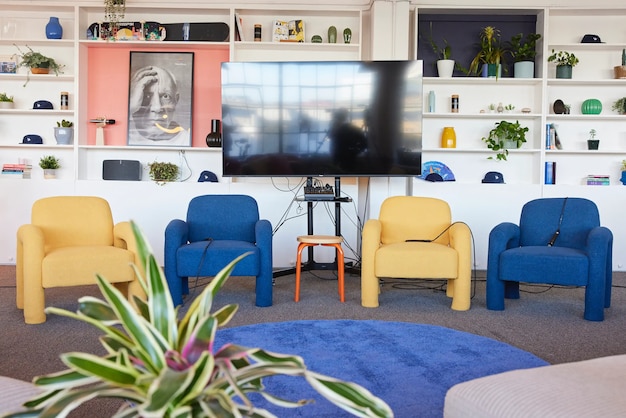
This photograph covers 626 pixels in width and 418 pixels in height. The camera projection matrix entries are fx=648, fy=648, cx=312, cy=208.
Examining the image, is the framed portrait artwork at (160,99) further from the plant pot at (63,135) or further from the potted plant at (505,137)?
the potted plant at (505,137)

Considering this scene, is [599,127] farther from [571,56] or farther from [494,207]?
[494,207]

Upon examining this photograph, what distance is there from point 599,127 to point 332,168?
3.02 metres

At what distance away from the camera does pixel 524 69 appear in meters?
6.46

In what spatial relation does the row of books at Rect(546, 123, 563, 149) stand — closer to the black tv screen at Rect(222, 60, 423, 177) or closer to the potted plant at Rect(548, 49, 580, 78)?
the potted plant at Rect(548, 49, 580, 78)

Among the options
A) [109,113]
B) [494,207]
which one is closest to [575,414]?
[494,207]

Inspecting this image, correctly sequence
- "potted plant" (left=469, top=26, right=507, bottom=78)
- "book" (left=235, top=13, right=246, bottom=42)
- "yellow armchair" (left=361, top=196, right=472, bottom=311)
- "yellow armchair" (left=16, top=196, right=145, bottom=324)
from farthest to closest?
"potted plant" (left=469, top=26, right=507, bottom=78) < "book" (left=235, top=13, right=246, bottom=42) < "yellow armchair" (left=361, top=196, right=472, bottom=311) < "yellow armchair" (left=16, top=196, right=145, bottom=324)

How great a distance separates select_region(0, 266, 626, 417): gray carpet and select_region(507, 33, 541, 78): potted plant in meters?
2.22

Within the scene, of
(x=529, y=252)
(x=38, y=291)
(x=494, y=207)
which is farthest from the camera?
(x=494, y=207)

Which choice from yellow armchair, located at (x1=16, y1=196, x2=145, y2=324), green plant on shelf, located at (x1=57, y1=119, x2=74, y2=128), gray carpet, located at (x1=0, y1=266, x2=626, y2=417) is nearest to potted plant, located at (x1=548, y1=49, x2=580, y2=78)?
gray carpet, located at (x1=0, y1=266, x2=626, y2=417)

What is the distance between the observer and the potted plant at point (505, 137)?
643 centimetres

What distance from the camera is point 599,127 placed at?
6738 mm

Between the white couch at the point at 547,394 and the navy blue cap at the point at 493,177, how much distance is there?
16.0 ft

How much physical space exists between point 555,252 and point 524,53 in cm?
289

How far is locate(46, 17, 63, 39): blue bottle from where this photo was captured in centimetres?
640
